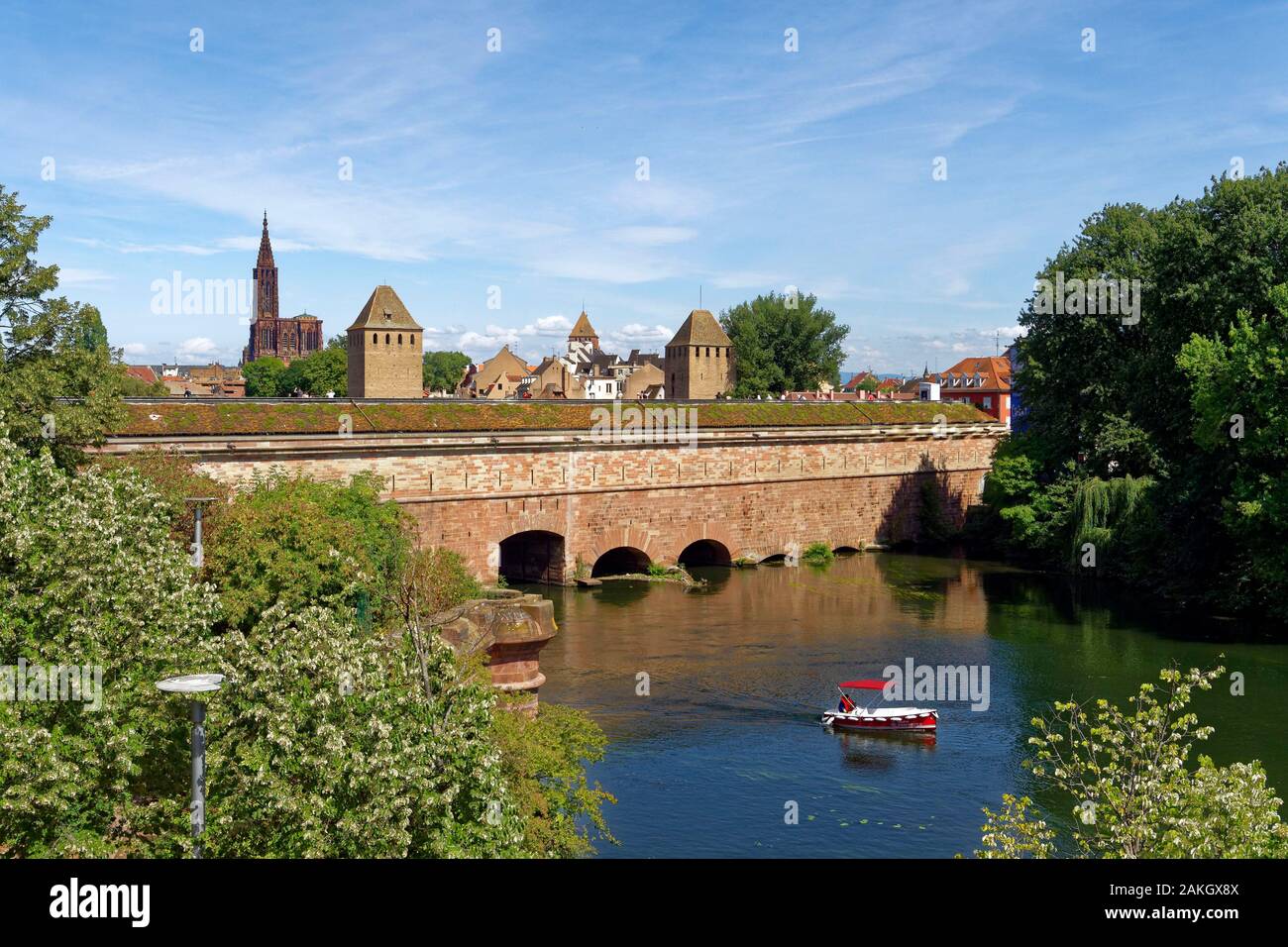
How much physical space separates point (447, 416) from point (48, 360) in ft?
68.9

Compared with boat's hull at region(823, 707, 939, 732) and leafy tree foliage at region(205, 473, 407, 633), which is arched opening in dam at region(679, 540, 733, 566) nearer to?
boat's hull at region(823, 707, 939, 732)

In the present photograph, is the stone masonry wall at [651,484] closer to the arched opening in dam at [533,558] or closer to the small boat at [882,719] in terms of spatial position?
the arched opening in dam at [533,558]

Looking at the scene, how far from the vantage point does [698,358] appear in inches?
3214

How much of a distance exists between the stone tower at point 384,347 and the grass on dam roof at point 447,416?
18.1 metres

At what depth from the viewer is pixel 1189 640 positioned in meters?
36.8

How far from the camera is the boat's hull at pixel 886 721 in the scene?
27375 millimetres

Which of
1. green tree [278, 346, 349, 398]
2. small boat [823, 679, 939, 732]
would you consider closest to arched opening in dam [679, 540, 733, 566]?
small boat [823, 679, 939, 732]

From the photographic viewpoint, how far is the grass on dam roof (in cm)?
3919

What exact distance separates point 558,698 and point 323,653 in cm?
1656
